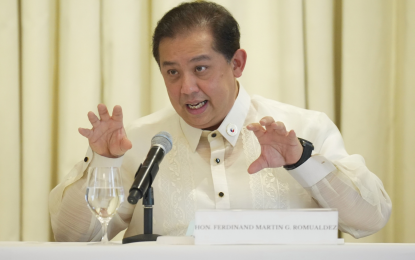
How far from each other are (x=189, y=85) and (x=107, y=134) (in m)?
0.44

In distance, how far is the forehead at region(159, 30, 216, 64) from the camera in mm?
1977

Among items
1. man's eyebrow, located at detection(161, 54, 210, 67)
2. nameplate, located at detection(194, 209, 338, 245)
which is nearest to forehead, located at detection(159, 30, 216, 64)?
man's eyebrow, located at detection(161, 54, 210, 67)

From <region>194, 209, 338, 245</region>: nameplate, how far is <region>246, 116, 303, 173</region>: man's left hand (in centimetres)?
54

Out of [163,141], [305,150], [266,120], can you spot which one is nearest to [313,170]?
[305,150]

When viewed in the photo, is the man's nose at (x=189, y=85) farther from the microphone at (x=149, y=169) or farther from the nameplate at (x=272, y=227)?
the nameplate at (x=272, y=227)

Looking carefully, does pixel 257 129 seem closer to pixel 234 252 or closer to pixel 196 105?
pixel 196 105

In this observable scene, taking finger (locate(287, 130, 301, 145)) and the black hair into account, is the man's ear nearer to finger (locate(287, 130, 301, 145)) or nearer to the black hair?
the black hair

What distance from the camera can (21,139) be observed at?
266 centimetres

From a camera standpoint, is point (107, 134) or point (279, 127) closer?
point (279, 127)

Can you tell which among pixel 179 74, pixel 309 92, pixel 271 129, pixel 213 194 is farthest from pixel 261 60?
pixel 271 129

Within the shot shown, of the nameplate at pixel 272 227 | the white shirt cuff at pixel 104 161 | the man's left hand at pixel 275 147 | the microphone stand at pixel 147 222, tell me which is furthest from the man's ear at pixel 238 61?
the nameplate at pixel 272 227

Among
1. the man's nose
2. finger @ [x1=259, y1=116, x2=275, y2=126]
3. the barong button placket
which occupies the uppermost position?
the man's nose

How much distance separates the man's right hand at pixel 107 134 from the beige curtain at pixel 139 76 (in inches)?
37.4

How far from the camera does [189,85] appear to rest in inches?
77.0
